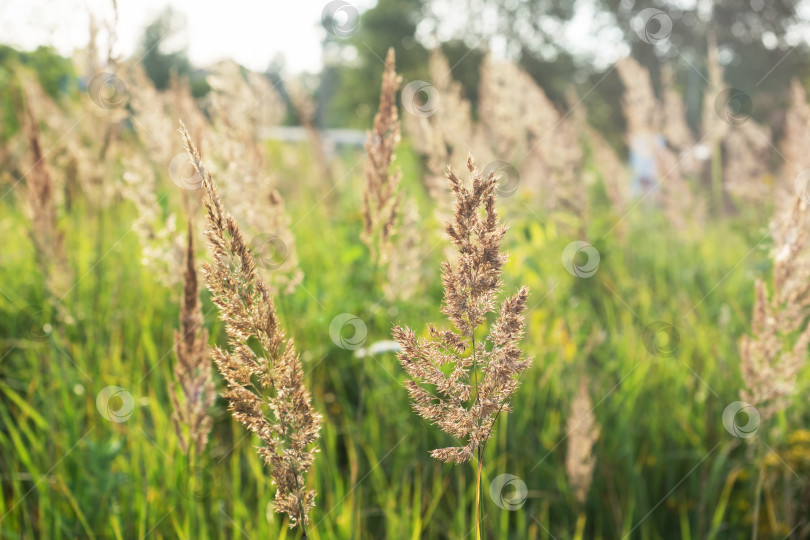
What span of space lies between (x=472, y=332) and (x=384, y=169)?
2.06ft

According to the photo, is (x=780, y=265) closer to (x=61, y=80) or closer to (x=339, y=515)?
(x=339, y=515)

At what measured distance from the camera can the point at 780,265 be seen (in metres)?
1.38

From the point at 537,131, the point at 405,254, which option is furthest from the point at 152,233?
the point at 537,131

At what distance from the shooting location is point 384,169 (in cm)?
135

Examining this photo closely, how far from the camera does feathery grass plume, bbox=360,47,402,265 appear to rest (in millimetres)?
1297

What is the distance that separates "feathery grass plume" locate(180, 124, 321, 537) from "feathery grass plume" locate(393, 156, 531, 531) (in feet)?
0.50

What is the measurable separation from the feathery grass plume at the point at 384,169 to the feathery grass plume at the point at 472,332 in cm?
50

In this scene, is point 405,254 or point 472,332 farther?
point 405,254

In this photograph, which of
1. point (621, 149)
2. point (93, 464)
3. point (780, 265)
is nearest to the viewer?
point (780, 265)

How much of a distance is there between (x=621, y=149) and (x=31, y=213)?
1794cm

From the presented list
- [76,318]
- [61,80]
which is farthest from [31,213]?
[61,80]

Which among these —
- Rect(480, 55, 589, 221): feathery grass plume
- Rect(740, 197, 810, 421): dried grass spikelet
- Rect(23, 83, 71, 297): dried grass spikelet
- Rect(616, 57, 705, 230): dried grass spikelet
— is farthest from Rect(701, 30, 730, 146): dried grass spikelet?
Rect(23, 83, 71, 297): dried grass spikelet

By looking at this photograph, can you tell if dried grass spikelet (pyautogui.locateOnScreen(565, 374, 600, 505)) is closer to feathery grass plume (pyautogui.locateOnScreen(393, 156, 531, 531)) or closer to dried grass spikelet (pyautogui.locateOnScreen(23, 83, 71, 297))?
feathery grass plume (pyautogui.locateOnScreen(393, 156, 531, 531))

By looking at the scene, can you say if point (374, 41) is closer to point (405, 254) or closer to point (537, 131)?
point (537, 131)
